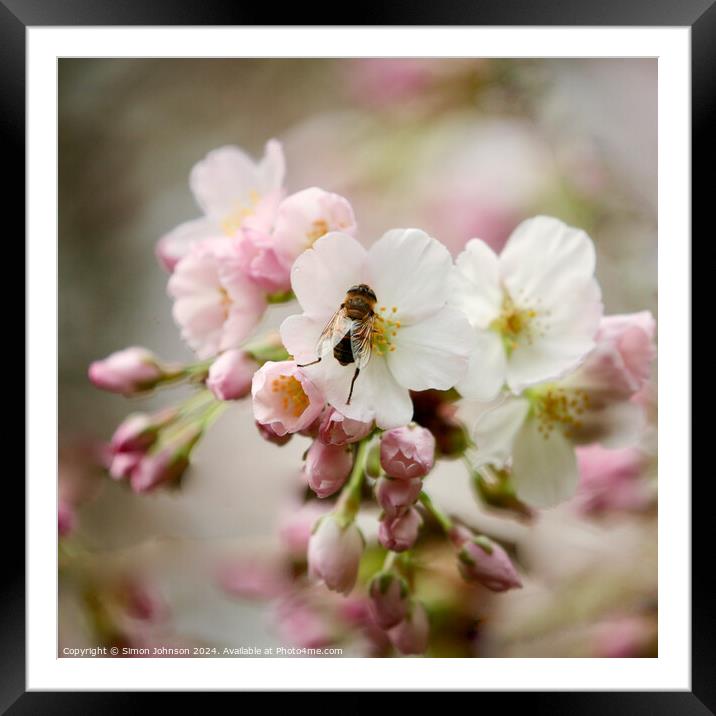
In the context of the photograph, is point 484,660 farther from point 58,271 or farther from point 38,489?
point 58,271

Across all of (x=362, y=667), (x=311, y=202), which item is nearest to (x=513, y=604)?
(x=362, y=667)

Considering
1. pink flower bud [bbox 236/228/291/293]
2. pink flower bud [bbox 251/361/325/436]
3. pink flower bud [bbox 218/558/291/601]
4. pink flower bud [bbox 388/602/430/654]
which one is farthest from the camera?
pink flower bud [bbox 218/558/291/601]

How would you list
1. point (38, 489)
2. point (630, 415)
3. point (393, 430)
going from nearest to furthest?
point (393, 430)
point (630, 415)
point (38, 489)

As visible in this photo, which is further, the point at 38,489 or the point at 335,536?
the point at 38,489

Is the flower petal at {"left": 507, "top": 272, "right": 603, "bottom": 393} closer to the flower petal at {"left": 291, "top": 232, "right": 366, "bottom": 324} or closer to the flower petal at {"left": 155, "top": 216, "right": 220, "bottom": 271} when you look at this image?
the flower petal at {"left": 291, "top": 232, "right": 366, "bottom": 324}

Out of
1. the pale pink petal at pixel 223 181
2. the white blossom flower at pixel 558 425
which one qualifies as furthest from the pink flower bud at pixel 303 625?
the pale pink petal at pixel 223 181

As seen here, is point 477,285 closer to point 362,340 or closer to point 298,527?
point 362,340

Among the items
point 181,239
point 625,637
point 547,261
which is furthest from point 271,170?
point 625,637

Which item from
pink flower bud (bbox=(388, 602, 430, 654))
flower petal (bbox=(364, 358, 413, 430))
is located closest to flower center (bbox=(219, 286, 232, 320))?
flower petal (bbox=(364, 358, 413, 430))
